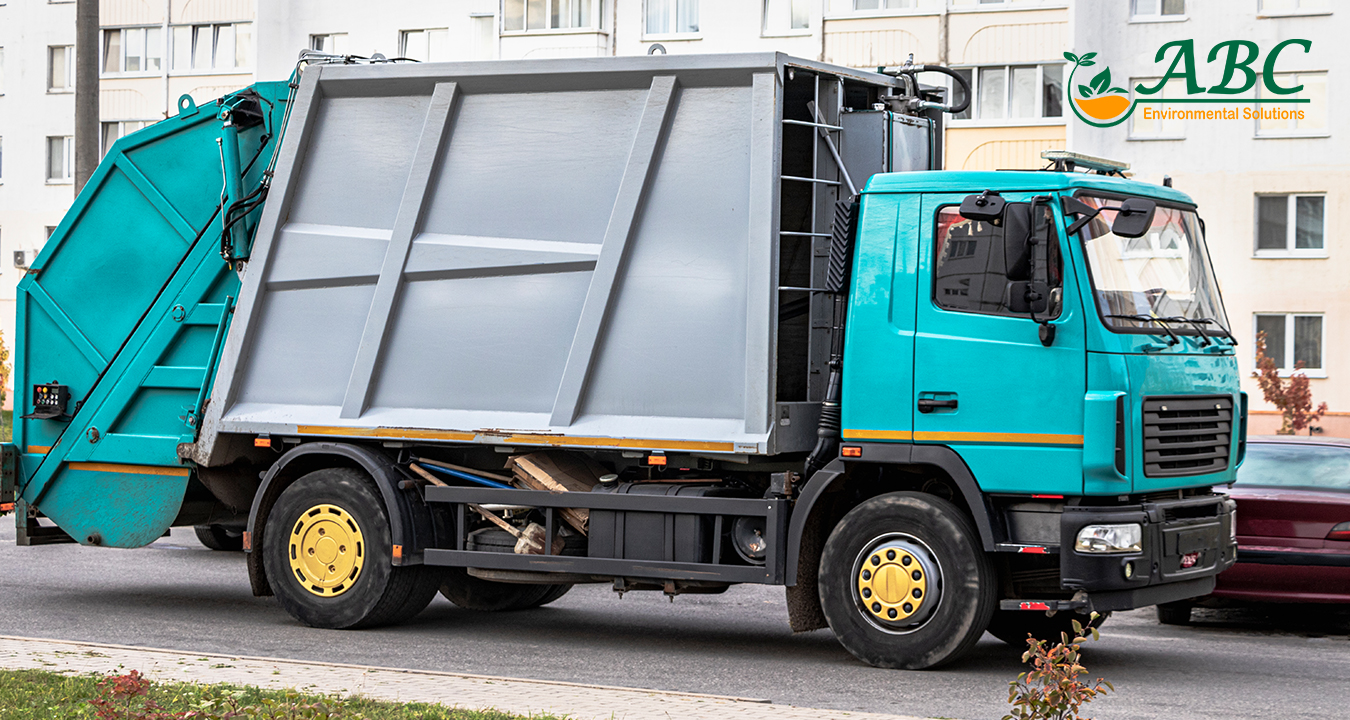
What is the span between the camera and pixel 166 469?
1092 centimetres

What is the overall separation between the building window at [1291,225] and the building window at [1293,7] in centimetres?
368

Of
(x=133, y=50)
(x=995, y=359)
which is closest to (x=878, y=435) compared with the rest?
(x=995, y=359)

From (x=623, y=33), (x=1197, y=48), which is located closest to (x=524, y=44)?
(x=623, y=33)

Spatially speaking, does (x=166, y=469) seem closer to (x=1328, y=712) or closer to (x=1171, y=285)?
(x=1171, y=285)

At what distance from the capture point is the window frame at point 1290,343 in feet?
114

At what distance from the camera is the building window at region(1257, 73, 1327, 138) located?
34344 millimetres

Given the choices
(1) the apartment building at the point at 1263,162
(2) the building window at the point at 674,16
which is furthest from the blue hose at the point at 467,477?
(2) the building window at the point at 674,16

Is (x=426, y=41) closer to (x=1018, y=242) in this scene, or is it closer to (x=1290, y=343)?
(x=1290, y=343)

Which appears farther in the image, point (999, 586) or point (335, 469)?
point (335, 469)

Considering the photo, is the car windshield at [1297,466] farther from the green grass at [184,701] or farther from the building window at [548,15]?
the building window at [548,15]

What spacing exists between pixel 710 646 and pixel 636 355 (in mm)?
1868

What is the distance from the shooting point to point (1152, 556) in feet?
27.9

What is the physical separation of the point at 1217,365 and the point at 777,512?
96.8 inches

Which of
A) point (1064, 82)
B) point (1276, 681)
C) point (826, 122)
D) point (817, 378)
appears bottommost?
point (1276, 681)
